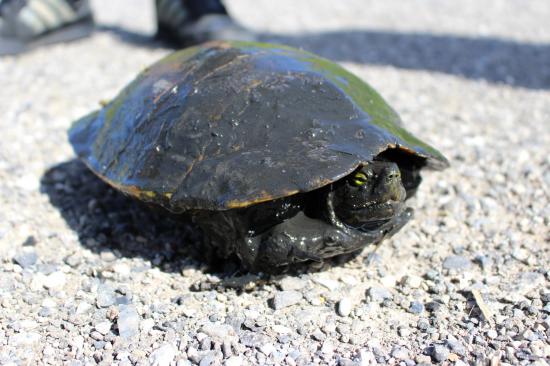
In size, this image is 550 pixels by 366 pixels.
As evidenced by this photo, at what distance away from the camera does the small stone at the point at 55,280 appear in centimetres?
241

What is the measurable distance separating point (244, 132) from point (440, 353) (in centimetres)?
109

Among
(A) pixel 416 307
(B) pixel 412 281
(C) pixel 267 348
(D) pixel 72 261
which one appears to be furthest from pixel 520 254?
(D) pixel 72 261

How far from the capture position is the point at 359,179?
2168 millimetres

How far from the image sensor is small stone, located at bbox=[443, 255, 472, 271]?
2.58 meters

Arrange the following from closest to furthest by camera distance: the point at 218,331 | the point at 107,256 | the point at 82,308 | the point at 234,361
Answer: the point at 234,361
the point at 218,331
the point at 82,308
the point at 107,256

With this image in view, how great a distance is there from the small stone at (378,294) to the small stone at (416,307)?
94mm

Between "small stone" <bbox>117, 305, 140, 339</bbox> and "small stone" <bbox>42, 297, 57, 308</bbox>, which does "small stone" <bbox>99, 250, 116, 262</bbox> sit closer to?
"small stone" <bbox>42, 297, 57, 308</bbox>

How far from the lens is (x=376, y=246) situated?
2.70m

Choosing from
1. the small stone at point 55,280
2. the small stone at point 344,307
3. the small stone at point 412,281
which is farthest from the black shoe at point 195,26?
the small stone at point 344,307

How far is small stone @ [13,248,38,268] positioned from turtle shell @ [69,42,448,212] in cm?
47

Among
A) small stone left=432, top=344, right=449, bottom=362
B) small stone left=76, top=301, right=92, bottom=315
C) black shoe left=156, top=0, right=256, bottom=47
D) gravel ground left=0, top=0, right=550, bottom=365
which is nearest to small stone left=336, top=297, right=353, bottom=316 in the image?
gravel ground left=0, top=0, right=550, bottom=365

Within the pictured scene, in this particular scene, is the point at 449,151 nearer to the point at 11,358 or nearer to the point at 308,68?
the point at 308,68

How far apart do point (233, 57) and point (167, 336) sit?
1320mm

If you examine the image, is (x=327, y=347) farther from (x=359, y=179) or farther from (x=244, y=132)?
(x=244, y=132)
